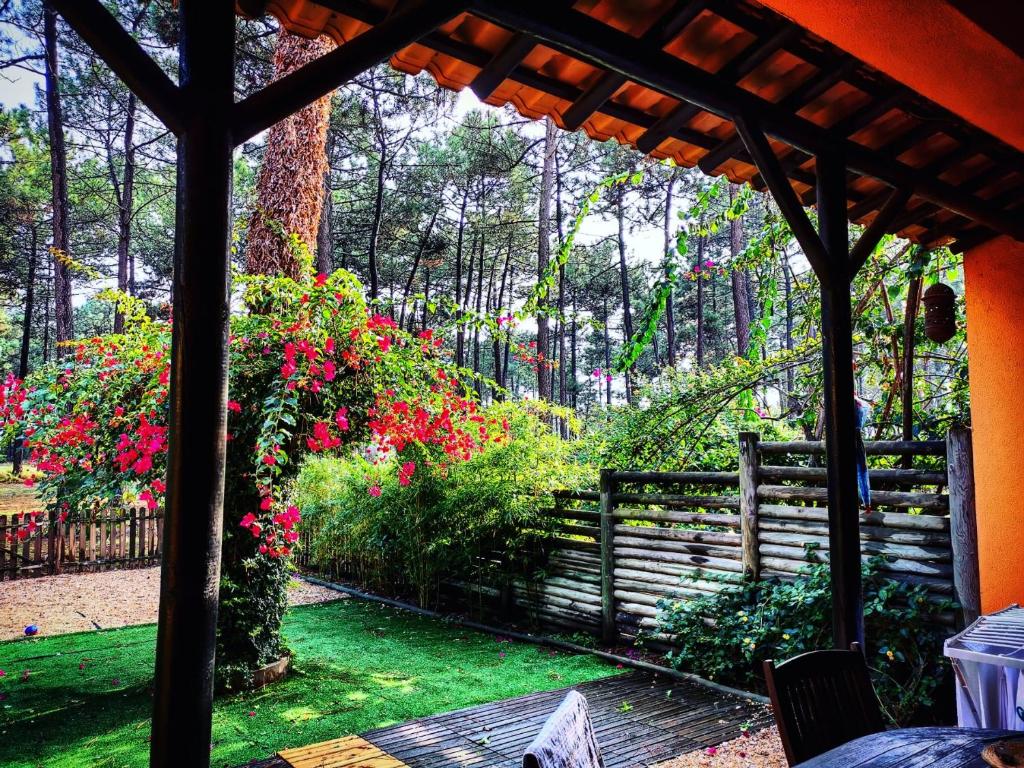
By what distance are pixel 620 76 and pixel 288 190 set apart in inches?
172

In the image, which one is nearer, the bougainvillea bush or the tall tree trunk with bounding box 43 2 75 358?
the bougainvillea bush

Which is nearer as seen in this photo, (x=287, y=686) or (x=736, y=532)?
(x=287, y=686)

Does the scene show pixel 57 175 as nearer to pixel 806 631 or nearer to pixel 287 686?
pixel 287 686

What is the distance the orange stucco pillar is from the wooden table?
8.04ft

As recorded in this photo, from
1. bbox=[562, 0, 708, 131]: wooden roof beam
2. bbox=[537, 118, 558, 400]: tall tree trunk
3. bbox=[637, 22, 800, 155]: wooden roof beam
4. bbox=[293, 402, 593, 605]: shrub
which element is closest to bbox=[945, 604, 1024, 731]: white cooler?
bbox=[637, 22, 800, 155]: wooden roof beam

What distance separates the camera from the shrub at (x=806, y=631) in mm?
3564

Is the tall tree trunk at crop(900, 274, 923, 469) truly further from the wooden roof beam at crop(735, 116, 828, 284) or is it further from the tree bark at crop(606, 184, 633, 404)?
the tree bark at crop(606, 184, 633, 404)

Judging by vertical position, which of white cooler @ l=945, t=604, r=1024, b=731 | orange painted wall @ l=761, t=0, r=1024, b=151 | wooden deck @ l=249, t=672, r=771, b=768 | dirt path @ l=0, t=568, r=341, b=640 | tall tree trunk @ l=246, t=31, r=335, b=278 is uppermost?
tall tree trunk @ l=246, t=31, r=335, b=278

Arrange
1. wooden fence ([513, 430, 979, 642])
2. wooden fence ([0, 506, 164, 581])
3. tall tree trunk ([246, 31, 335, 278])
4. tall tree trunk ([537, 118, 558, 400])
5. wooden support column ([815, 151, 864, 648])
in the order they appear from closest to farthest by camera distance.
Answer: wooden support column ([815, 151, 864, 648]), wooden fence ([513, 430, 979, 642]), tall tree trunk ([246, 31, 335, 278]), wooden fence ([0, 506, 164, 581]), tall tree trunk ([537, 118, 558, 400])

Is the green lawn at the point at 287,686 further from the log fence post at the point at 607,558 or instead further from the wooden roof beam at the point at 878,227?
the wooden roof beam at the point at 878,227

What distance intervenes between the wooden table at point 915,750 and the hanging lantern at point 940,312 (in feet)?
10.5

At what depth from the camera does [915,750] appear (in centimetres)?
157

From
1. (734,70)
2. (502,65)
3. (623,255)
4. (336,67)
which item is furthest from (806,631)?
(623,255)

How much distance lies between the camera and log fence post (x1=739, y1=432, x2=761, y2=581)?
4.71 metres
